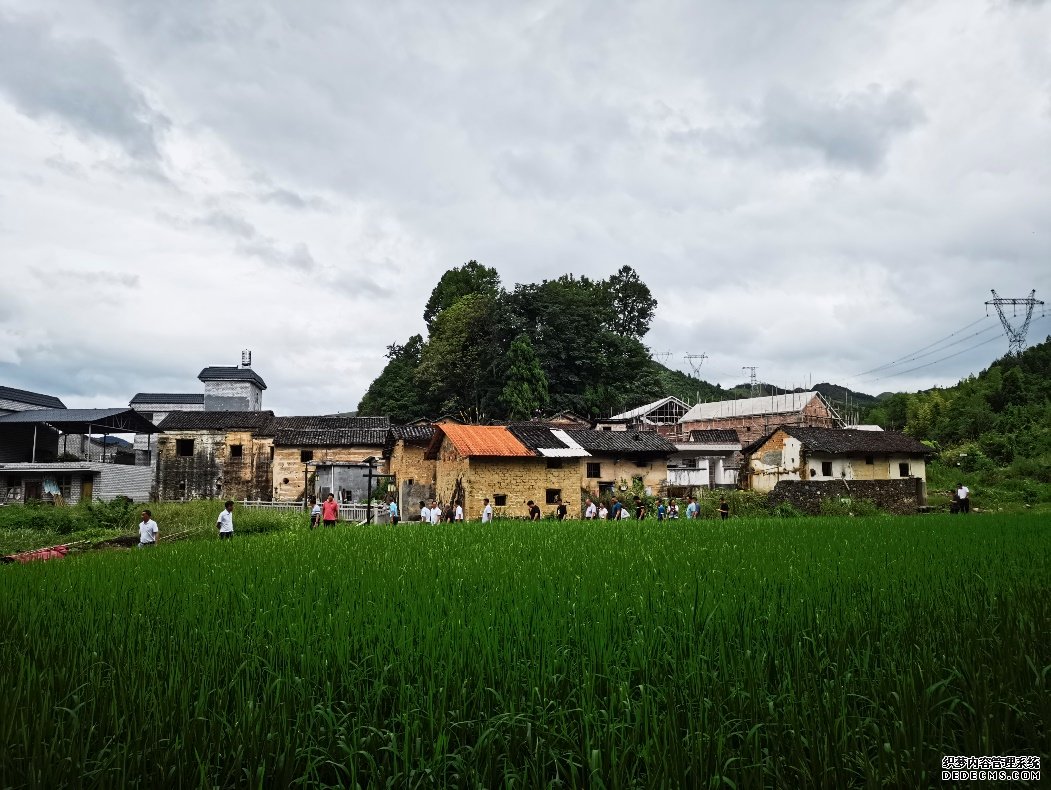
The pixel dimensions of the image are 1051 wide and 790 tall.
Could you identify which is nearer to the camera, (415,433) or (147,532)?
(147,532)

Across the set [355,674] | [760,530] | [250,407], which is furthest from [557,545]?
[250,407]

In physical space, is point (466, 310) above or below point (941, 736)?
above

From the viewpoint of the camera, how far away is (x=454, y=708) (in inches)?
142

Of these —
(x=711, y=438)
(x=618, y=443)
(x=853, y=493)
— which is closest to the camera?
(x=853, y=493)

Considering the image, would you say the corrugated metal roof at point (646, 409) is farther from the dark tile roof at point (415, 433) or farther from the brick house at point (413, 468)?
the brick house at point (413, 468)

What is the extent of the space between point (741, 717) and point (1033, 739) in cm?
120

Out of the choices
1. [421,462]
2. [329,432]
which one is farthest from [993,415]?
[329,432]

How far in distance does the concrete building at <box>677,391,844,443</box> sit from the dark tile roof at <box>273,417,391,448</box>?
23.3 meters

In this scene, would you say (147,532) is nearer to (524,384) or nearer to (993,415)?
(524,384)

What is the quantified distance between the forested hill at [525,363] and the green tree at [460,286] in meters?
3.96

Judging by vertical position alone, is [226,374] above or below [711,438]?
above

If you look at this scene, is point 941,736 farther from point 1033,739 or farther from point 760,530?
point 760,530

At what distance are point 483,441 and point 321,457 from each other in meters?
14.9

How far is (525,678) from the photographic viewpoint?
151 inches
